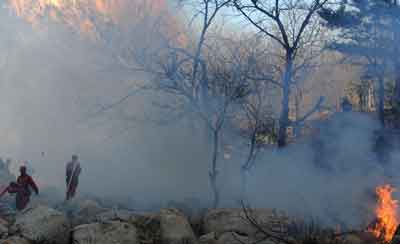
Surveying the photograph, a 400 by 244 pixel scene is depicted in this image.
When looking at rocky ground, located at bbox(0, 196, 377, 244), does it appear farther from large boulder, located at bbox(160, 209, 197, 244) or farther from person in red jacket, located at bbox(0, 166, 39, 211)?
person in red jacket, located at bbox(0, 166, 39, 211)

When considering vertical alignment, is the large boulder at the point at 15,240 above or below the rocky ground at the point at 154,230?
below

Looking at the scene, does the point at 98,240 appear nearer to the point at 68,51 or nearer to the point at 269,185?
the point at 269,185

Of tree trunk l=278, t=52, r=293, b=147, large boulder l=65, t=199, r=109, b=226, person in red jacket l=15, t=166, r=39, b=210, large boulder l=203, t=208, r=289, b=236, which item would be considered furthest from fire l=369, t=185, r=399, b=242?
person in red jacket l=15, t=166, r=39, b=210

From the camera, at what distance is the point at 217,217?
333 inches

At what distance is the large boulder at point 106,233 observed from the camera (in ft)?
24.1

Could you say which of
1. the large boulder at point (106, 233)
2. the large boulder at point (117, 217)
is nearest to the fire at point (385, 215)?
the large boulder at point (106, 233)

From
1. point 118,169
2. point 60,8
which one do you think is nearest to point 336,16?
point 118,169

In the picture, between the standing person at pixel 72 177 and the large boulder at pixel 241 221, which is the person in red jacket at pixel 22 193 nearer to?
the standing person at pixel 72 177

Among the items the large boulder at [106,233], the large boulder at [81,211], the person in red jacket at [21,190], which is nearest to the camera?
the large boulder at [106,233]

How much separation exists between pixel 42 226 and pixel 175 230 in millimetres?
2326

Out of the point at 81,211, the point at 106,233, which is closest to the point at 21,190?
the point at 81,211

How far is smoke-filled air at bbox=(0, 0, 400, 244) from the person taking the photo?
8.25m

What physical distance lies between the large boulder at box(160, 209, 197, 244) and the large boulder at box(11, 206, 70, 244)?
1.71 metres

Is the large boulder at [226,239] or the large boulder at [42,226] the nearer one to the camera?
the large boulder at [226,239]
